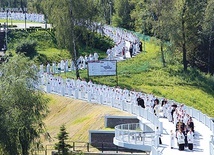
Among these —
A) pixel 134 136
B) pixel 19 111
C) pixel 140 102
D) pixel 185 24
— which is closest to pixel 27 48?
pixel 185 24

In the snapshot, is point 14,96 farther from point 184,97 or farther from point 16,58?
point 184,97

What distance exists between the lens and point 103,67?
51656 millimetres

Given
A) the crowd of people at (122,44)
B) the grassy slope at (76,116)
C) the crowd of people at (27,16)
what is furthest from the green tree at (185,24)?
Answer: the crowd of people at (27,16)

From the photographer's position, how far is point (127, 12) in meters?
105

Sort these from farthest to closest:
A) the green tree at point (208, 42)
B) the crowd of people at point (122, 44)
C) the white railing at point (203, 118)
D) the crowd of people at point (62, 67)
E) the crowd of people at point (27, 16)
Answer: the crowd of people at point (27, 16)
the green tree at point (208, 42)
the crowd of people at point (122, 44)
the crowd of people at point (62, 67)
the white railing at point (203, 118)

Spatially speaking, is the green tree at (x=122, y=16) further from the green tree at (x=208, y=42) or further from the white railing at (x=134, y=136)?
the white railing at (x=134, y=136)

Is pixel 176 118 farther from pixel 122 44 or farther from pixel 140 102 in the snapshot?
pixel 122 44

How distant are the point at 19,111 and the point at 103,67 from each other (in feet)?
58.2

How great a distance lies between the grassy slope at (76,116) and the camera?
1668 inches

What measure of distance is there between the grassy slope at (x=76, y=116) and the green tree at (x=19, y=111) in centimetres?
539

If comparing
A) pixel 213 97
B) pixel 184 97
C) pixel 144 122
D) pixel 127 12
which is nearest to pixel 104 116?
pixel 144 122

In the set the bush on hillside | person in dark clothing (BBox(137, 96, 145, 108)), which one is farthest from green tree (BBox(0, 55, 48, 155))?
the bush on hillside

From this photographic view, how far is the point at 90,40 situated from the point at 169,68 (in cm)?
1155

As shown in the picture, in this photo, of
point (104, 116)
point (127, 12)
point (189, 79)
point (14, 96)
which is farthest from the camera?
point (127, 12)
